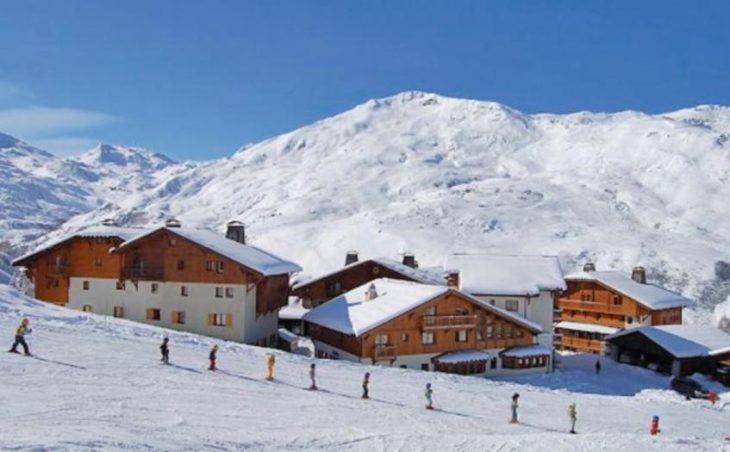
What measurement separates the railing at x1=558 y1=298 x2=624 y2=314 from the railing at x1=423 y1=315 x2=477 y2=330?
1137 inches

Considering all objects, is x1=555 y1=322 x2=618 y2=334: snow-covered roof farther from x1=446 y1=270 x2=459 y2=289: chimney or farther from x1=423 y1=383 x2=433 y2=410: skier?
x1=423 y1=383 x2=433 y2=410: skier

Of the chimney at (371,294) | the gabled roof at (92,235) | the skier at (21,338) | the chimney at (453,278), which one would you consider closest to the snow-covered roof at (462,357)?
the chimney at (371,294)

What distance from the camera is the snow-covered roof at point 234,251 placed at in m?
44.9

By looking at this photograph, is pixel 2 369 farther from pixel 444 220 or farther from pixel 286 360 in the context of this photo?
pixel 444 220

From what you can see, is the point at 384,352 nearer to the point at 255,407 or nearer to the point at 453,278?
the point at 453,278

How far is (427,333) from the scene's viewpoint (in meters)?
44.0

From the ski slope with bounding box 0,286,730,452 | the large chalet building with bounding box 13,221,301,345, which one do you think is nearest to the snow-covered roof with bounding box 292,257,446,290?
the large chalet building with bounding box 13,221,301,345

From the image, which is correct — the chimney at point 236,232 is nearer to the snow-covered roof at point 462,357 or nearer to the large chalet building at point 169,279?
the large chalet building at point 169,279

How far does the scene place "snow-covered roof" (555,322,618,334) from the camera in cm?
6869

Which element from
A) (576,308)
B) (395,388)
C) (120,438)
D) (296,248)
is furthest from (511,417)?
(296,248)

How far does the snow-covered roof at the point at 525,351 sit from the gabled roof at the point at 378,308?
4.15ft

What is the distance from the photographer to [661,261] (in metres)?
154

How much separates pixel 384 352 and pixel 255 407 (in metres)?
20.0

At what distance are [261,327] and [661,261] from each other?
422ft
